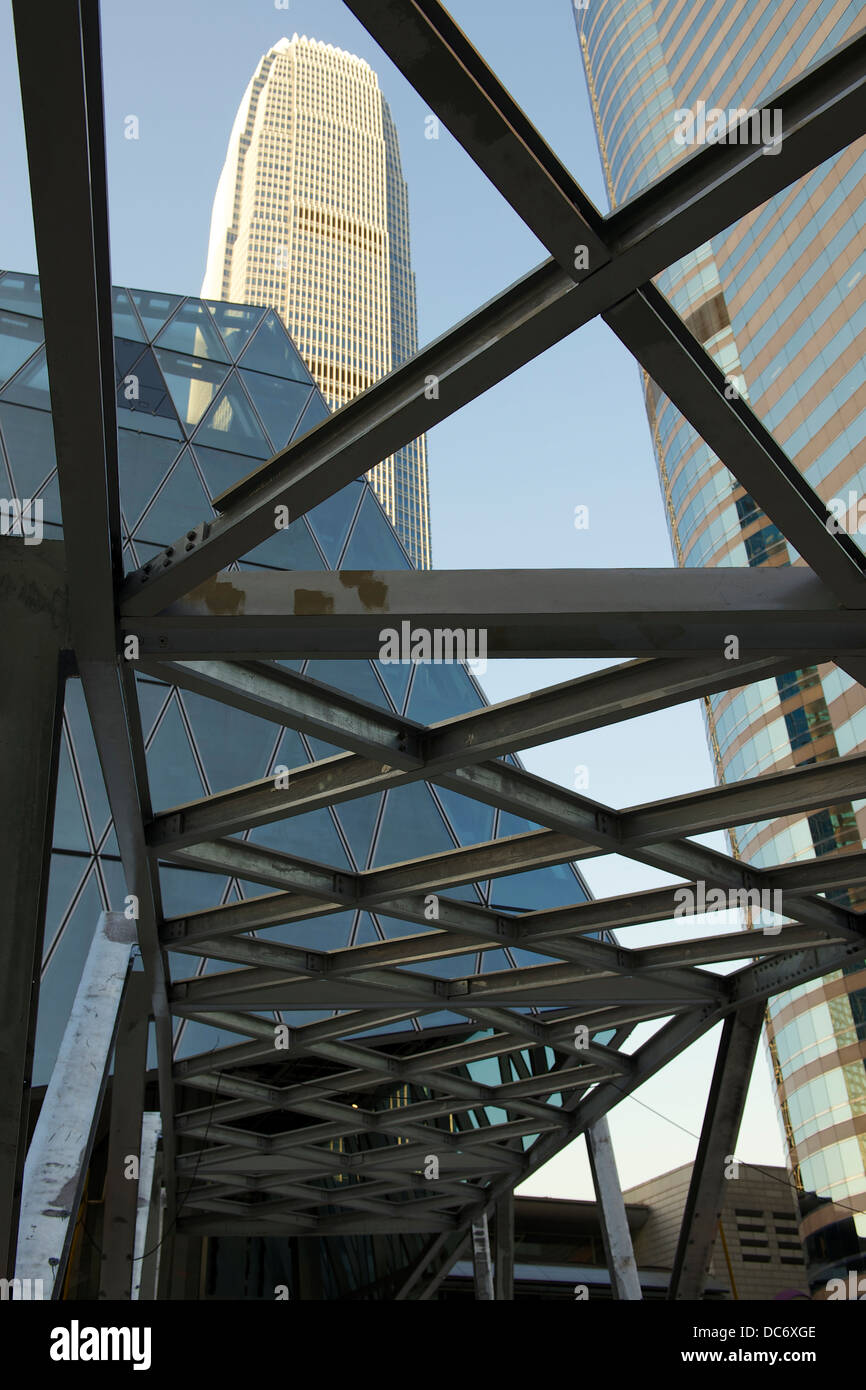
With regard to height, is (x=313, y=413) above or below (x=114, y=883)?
above

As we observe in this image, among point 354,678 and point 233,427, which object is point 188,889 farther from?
point 233,427

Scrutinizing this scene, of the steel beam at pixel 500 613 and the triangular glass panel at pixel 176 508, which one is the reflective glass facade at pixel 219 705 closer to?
the triangular glass panel at pixel 176 508

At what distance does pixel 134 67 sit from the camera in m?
7.84

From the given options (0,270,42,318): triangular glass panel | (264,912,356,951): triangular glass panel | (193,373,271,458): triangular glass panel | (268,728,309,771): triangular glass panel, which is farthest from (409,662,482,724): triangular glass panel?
(0,270,42,318): triangular glass panel

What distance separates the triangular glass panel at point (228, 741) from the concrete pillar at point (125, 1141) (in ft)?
22.1

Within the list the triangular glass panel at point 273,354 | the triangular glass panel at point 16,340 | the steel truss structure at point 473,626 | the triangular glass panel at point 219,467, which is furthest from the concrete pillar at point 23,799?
the triangular glass panel at point 273,354

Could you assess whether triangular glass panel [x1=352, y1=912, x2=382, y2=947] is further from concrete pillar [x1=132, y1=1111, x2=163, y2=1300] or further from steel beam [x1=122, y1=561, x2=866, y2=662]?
steel beam [x1=122, y1=561, x2=866, y2=662]

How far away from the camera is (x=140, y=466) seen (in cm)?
2909

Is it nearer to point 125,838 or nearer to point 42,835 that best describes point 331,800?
point 125,838

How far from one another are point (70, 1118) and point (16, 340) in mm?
22790

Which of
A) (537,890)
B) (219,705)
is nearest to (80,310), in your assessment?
(219,705)
